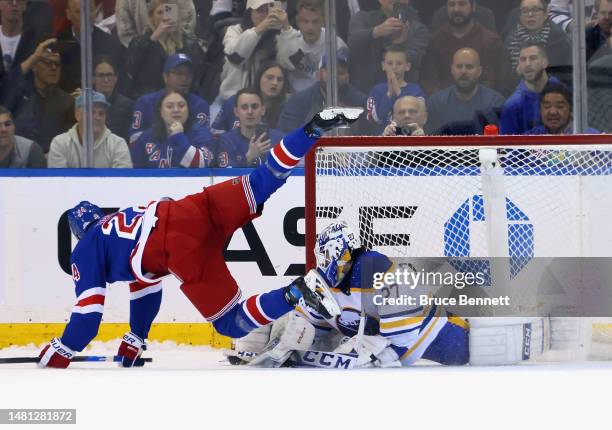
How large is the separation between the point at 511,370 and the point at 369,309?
30.8 inches

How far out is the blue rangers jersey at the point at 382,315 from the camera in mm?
5152

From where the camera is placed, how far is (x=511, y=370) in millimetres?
4680

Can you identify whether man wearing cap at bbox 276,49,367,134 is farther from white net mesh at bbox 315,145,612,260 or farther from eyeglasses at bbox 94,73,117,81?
eyeglasses at bbox 94,73,117,81

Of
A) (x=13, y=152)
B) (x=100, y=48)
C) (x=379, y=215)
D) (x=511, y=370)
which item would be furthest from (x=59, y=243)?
(x=511, y=370)

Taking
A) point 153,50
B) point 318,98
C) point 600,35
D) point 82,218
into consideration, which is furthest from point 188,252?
point 600,35

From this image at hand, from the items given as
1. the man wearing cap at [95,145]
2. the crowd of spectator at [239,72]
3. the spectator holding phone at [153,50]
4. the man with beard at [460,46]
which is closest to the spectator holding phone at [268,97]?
the crowd of spectator at [239,72]

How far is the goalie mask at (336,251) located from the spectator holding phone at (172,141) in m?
1.39

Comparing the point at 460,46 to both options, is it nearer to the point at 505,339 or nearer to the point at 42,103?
the point at 505,339

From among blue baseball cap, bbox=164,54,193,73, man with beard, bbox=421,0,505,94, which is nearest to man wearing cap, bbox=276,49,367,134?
Answer: man with beard, bbox=421,0,505,94

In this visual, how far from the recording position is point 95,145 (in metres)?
6.39

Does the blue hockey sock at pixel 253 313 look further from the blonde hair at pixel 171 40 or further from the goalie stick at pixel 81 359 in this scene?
the blonde hair at pixel 171 40

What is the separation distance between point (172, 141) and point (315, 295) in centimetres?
181
